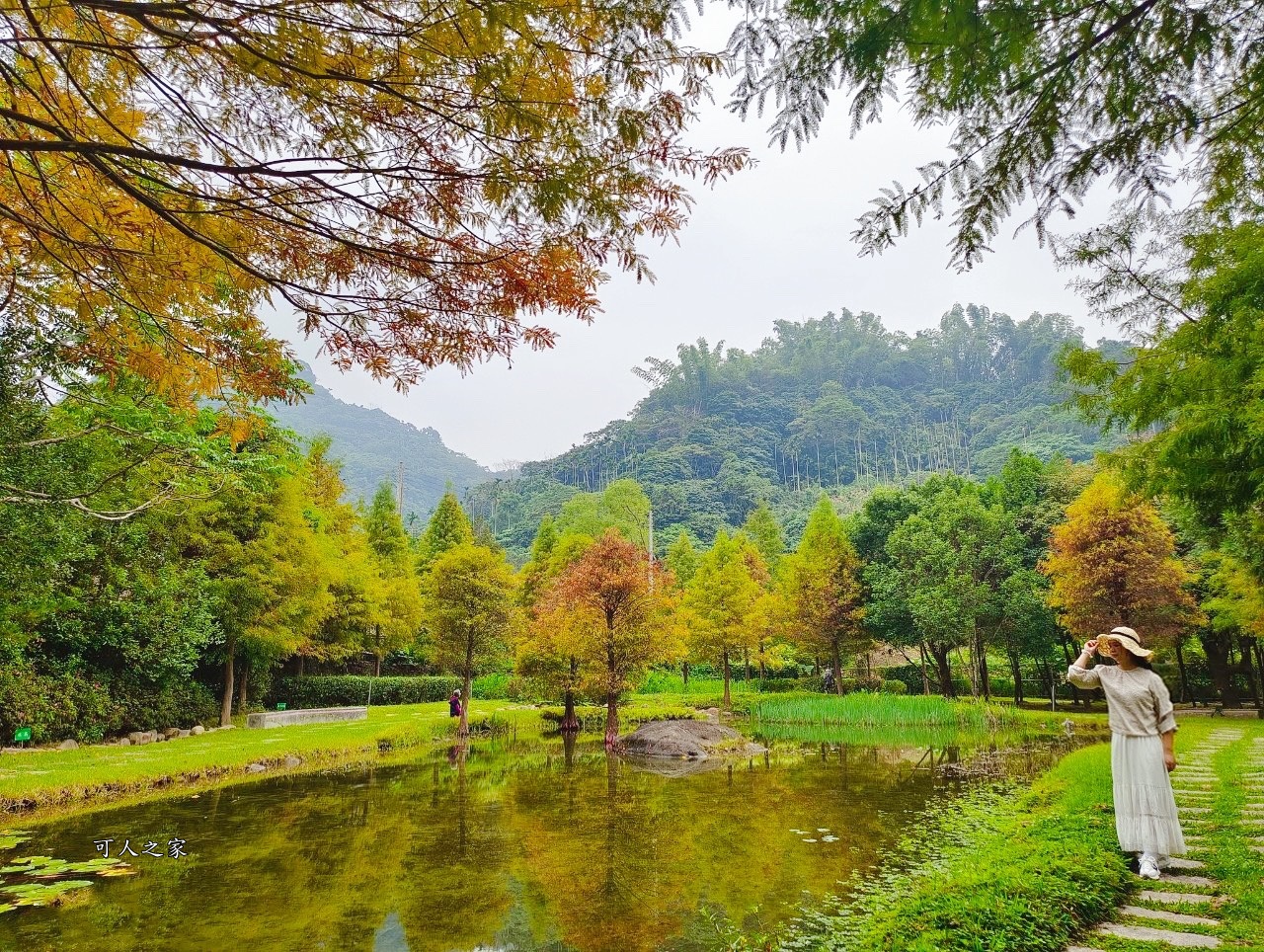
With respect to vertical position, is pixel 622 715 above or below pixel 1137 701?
below

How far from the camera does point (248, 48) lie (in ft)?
8.11

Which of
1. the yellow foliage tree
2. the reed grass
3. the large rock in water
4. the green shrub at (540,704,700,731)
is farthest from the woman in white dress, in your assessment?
the green shrub at (540,704,700,731)

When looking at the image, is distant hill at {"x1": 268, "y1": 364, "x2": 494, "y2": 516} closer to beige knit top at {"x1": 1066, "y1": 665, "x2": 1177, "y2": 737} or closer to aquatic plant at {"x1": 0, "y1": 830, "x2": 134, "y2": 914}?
aquatic plant at {"x1": 0, "y1": 830, "x2": 134, "y2": 914}

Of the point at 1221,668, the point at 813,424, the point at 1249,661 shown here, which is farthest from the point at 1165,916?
the point at 813,424

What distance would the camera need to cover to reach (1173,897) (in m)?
3.94

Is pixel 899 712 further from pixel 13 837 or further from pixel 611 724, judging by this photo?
pixel 13 837

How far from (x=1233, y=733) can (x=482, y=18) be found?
59.1 feet

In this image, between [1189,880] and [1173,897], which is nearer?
[1173,897]

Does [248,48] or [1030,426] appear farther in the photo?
[1030,426]

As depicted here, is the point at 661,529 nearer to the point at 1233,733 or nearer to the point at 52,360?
the point at 1233,733

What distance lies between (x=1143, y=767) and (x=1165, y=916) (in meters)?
0.87

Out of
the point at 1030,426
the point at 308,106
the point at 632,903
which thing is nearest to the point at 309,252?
the point at 308,106

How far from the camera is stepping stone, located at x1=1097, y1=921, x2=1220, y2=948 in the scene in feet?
10.4

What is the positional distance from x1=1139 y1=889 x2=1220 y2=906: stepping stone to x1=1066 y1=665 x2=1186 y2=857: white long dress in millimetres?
315
